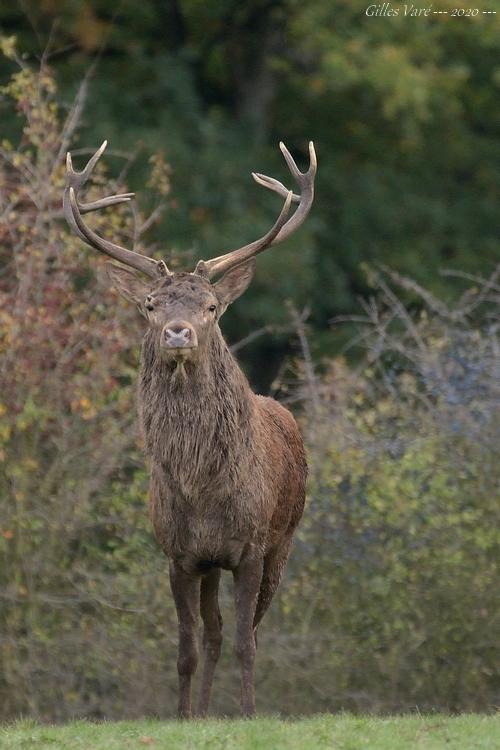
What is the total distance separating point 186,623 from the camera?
1010 centimetres

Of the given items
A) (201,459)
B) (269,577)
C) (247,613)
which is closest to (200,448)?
(201,459)

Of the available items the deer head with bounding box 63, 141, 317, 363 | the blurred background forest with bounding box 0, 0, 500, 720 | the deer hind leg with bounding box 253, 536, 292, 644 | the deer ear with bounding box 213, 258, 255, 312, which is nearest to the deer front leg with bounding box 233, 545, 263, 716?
the deer hind leg with bounding box 253, 536, 292, 644

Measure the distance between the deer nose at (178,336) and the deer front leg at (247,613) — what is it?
4.25 feet

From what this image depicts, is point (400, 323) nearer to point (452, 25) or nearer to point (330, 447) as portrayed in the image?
point (452, 25)

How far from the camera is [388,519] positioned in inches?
528

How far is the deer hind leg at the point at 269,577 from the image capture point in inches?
423

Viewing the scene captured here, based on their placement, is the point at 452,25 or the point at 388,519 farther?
the point at 452,25

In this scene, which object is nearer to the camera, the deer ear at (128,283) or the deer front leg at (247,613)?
the deer front leg at (247,613)

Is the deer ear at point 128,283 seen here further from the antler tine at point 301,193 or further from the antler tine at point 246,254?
the antler tine at point 301,193

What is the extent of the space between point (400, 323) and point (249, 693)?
1292 cm

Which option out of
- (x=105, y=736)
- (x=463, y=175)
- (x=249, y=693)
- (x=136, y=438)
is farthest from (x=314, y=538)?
(x=463, y=175)

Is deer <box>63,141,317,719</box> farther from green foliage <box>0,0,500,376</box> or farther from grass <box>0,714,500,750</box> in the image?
green foliage <box>0,0,500,376</box>

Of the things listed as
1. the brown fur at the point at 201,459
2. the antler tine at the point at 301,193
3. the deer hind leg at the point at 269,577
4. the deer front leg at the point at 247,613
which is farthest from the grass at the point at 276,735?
the antler tine at the point at 301,193

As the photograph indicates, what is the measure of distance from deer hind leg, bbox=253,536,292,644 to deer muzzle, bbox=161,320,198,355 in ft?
6.10
